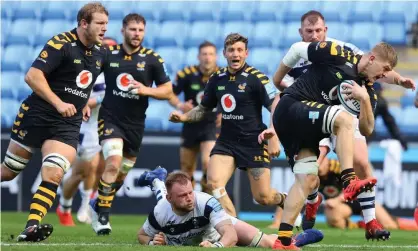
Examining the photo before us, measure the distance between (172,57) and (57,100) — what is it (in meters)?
10.3

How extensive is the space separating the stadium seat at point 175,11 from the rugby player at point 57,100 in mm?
10631

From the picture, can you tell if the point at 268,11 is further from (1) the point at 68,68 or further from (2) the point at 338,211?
(1) the point at 68,68

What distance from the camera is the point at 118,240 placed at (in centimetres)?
929

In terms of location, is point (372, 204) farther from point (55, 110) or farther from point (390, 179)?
point (390, 179)

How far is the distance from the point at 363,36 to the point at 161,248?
1185 cm

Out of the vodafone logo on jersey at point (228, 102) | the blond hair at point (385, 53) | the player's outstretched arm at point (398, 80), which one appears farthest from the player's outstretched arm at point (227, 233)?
the vodafone logo on jersey at point (228, 102)

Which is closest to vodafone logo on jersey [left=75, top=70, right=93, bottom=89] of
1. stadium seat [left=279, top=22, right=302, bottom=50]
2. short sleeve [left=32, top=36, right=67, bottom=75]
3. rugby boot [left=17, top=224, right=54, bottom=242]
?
short sleeve [left=32, top=36, right=67, bottom=75]

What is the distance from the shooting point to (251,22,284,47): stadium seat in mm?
19062

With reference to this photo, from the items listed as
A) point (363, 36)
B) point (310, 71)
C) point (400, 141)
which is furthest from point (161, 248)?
point (363, 36)

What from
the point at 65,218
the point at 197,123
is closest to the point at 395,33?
the point at 197,123

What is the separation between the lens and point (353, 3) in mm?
19484

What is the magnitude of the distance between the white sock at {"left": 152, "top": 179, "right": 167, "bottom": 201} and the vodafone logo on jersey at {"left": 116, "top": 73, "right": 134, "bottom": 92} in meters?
2.08

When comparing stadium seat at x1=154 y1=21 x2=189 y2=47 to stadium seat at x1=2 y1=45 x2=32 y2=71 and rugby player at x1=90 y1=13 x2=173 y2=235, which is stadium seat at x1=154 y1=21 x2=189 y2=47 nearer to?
stadium seat at x1=2 y1=45 x2=32 y2=71

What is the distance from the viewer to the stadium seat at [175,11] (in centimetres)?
1984
